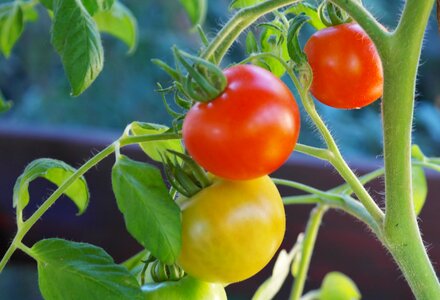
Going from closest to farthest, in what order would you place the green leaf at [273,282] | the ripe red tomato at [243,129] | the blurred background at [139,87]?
the ripe red tomato at [243,129]
the green leaf at [273,282]
the blurred background at [139,87]

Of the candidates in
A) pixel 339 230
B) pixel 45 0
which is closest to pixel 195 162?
pixel 45 0

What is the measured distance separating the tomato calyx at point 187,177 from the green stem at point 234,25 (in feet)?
0.15

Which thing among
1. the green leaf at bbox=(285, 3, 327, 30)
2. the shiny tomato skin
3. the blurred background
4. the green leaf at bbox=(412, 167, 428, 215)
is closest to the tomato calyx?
the shiny tomato skin

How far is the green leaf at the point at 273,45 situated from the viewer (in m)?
0.35

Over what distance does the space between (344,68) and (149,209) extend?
0.37ft

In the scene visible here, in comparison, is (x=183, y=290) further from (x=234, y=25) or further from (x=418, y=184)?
(x=418, y=184)

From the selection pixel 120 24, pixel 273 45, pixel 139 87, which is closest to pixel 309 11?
pixel 273 45

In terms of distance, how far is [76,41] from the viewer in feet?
1.06

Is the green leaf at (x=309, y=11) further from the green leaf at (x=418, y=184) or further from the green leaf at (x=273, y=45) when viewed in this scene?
the green leaf at (x=418, y=184)

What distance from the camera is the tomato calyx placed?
301 millimetres

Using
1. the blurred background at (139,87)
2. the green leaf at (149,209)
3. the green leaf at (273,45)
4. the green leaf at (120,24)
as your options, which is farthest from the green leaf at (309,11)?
the blurred background at (139,87)

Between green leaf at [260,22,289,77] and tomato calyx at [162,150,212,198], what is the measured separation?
8 centimetres

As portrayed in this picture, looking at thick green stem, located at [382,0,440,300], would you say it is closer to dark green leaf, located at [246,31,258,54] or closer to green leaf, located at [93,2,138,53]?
dark green leaf, located at [246,31,258,54]

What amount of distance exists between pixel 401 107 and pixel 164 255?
118 mm
